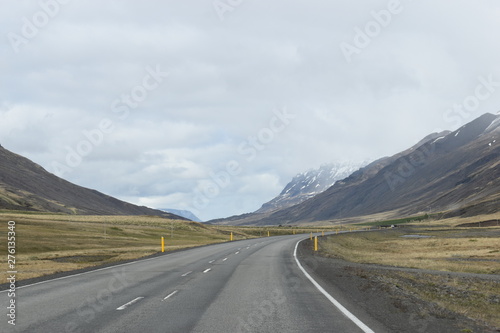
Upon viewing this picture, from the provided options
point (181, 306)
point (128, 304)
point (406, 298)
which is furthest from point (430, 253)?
point (128, 304)

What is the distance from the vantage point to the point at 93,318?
32.1 ft

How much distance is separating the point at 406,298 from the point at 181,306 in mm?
5783

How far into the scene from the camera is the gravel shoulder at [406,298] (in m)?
9.00

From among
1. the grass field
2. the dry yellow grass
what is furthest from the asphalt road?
the grass field

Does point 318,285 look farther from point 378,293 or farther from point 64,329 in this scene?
point 64,329

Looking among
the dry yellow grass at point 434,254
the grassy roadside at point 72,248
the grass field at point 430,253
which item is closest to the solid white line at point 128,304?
the grassy roadside at point 72,248

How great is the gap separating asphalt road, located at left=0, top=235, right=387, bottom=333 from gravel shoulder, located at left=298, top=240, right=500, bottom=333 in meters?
0.46

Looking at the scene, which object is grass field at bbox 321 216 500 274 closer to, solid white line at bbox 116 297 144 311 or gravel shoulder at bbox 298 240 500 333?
gravel shoulder at bbox 298 240 500 333

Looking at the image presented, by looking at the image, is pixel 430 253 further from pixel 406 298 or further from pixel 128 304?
pixel 128 304

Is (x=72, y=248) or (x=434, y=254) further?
(x=72, y=248)

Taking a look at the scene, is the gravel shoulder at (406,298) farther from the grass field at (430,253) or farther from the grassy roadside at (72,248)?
the grassy roadside at (72,248)

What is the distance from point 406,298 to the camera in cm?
1244

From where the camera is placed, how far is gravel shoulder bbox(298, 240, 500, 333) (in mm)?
9000

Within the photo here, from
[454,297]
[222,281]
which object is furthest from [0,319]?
[454,297]
